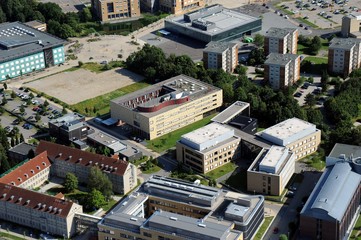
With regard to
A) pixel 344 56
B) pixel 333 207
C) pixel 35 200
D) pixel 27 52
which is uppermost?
pixel 27 52

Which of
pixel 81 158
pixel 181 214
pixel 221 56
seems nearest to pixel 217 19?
pixel 221 56

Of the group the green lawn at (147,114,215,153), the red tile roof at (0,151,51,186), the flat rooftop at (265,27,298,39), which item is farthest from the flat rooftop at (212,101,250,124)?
the flat rooftop at (265,27,298,39)

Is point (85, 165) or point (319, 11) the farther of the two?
point (319, 11)

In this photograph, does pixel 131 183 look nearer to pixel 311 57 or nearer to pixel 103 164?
Result: pixel 103 164

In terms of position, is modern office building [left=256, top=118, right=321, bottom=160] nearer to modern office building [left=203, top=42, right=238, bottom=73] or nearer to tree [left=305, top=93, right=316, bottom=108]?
tree [left=305, top=93, right=316, bottom=108]

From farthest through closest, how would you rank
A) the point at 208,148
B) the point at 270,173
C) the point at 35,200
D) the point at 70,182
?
1. the point at 208,148
2. the point at 70,182
3. the point at 270,173
4. the point at 35,200

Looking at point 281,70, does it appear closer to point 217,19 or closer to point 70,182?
point 217,19
